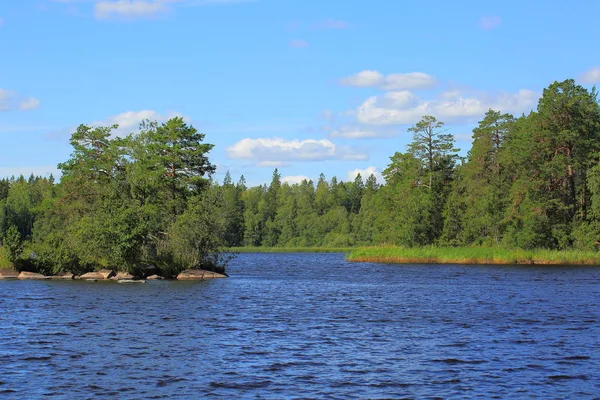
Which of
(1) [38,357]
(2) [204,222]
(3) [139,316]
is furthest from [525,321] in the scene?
(2) [204,222]

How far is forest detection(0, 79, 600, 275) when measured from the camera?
6025 cm

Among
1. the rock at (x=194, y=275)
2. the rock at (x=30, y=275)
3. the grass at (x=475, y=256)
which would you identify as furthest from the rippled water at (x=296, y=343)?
the grass at (x=475, y=256)

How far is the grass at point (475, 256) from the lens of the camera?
81.9m

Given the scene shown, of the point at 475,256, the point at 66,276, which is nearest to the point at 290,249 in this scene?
the point at 475,256

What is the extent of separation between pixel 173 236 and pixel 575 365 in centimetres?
4112

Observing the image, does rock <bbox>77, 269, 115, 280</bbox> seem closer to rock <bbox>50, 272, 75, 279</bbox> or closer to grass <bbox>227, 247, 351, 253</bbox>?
rock <bbox>50, 272, 75, 279</bbox>

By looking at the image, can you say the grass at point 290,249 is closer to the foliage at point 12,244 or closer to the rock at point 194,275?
the rock at point 194,275

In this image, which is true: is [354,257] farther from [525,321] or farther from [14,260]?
[525,321]

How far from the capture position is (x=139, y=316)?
35875 millimetres

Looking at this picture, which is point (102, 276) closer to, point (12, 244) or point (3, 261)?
point (12, 244)

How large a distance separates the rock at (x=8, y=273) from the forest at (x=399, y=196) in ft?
3.43

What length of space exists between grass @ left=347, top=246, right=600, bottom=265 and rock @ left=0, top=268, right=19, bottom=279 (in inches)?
1994

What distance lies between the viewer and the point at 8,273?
60.9m

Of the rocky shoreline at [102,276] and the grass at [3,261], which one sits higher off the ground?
the grass at [3,261]
